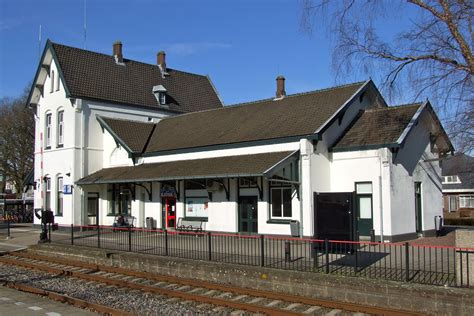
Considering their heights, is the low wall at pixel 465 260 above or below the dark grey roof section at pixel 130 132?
below

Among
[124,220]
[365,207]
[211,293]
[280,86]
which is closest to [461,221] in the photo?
[280,86]

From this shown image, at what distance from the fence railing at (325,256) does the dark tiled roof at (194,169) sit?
11.2ft

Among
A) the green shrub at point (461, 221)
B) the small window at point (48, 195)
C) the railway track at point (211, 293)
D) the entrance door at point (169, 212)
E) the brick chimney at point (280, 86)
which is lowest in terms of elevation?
the green shrub at point (461, 221)

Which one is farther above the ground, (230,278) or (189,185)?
(189,185)

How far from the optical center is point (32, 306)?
1061cm

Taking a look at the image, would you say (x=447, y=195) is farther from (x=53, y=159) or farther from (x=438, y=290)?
(x=438, y=290)

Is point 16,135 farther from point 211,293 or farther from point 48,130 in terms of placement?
point 211,293

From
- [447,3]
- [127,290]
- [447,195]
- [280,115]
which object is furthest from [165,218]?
[447,195]

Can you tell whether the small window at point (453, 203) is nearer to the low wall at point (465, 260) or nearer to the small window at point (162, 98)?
the small window at point (162, 98)

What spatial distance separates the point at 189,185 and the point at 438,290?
1706cm

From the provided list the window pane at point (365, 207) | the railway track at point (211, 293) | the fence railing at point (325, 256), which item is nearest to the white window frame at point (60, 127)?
the fence railing at point (325, 256)

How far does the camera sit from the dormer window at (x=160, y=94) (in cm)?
3425

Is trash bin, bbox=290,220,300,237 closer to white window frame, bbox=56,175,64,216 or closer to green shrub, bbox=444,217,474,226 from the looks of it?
white window frame, bbox=56,175,64,216

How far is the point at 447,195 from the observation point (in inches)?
1987
